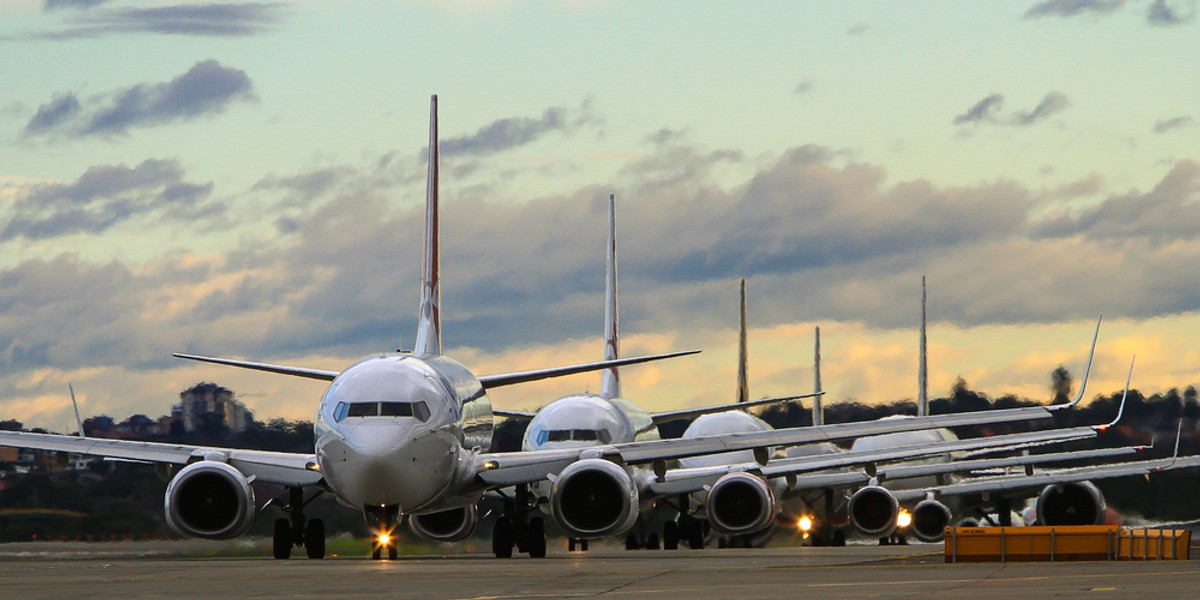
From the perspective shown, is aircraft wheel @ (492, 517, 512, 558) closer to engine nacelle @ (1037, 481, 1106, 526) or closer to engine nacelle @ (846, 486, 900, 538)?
engine nacelle @ (846, 486, 900, 538)

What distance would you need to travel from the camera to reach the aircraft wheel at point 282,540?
111 ft

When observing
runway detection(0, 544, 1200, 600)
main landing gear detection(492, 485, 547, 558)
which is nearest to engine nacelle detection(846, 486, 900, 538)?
main landing gear detection(492, 485, 547, 558)

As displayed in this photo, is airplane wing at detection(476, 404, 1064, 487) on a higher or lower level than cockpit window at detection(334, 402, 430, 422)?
lower

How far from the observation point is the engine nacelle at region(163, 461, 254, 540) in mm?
32469

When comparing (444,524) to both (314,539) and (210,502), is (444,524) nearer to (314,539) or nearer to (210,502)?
(314,539)

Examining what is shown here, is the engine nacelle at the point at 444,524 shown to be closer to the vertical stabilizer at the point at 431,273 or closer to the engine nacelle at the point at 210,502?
the vertical stabilizer at the point at 431,273

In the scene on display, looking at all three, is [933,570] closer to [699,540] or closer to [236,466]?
[236,466]

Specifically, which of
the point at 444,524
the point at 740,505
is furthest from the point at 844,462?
the point at 444,524

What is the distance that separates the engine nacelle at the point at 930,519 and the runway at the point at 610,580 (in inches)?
1277

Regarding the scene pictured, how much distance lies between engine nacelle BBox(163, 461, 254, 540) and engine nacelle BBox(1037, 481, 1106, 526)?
29.5 m

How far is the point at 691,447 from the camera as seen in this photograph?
34.8 m

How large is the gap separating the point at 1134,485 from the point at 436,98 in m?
29.3

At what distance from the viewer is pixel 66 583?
866 inches

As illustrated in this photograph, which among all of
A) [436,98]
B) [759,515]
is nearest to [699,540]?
[759,515]
